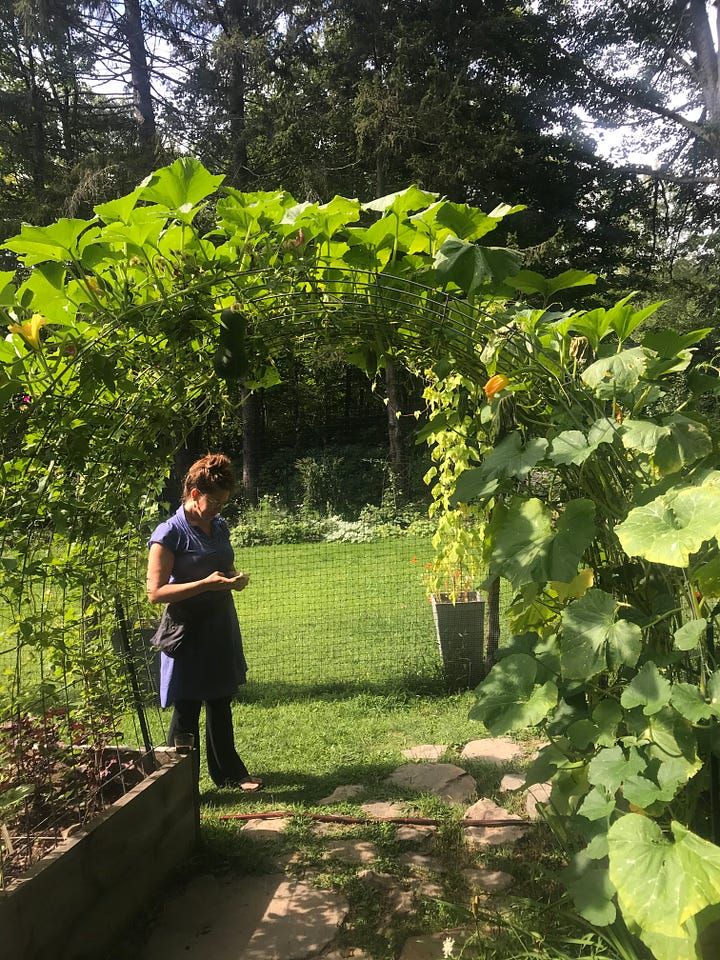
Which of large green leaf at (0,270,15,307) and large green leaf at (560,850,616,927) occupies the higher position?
large green leaf at (0,270,15,307)

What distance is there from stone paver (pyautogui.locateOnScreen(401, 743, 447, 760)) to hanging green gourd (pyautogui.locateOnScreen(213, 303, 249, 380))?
2269 mm

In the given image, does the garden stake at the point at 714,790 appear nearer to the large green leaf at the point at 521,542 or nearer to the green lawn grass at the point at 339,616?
the large green leaf at the point at 521,542

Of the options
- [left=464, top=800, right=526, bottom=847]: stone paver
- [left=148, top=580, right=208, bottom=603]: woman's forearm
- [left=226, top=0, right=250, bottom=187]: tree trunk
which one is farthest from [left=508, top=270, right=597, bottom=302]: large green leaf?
[left=226, top=0, right=250, bottom=187]: tree trunk

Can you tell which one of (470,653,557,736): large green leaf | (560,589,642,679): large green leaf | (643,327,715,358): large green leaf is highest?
(643,327,715,358): large green leaf

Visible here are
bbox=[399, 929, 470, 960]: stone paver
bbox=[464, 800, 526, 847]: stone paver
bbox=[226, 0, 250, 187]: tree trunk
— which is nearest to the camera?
bbox=[399, 929, 470, 960]: stone paver

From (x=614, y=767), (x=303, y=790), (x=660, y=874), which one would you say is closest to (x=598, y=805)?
(x=614, y=767)

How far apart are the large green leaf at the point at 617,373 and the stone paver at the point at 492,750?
2.19 m

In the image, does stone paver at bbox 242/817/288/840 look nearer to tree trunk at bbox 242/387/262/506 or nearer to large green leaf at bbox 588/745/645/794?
large green leaf at bbox 588/745/645/794

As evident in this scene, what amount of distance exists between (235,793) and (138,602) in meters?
1.18

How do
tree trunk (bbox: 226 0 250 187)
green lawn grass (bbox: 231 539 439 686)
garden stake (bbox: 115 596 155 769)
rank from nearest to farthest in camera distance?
1. garden stake (bbox: 115 596 155 769)
2. green lawn grass (bbox: 231 539 439 686)
3. tree trunk (bbox: 226 0 250 187)

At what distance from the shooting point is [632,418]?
127 centimetres

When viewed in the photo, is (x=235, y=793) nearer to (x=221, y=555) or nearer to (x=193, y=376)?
(x=221, y=555)

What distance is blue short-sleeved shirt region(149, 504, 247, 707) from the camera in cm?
263

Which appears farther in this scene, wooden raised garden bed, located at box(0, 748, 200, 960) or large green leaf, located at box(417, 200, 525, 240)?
wooden raised garden bed, located at box(0, 748, 200, 960)
